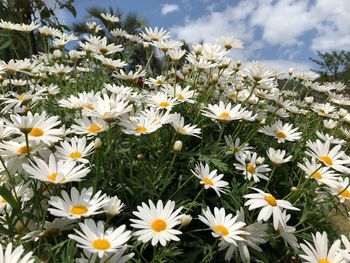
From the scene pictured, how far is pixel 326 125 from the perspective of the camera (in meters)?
2.92

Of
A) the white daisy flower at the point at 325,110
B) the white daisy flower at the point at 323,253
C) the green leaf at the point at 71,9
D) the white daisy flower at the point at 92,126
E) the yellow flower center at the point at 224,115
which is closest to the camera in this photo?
the white daisy flower at the point at 323,253

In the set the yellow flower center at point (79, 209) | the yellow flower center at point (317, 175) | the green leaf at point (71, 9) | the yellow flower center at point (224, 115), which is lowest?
the yellow flower center at point (79, 209)

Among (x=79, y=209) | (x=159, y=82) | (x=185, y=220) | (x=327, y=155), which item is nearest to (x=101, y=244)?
(x=79, y=209)

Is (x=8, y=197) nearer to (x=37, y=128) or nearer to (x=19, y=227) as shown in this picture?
(x=19, y=227)

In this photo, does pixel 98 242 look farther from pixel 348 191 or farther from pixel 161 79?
pixel 161 79

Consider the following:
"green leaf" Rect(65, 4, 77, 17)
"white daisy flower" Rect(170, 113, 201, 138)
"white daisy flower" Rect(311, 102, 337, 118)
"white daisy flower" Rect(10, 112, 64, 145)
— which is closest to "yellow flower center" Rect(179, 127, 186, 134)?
"white daisy flower" Rect(170, 113, 201, 138)

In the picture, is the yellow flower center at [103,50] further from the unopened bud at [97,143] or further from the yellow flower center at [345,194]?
the yellow flower center at [345,194]

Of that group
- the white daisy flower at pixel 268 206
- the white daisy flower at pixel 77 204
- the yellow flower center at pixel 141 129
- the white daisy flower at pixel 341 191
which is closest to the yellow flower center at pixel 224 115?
the yellow flower center at pixel 141 129

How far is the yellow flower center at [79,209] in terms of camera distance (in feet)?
4.36

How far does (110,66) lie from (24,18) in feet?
5.80

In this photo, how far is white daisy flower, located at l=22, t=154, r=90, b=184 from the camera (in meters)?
1.36

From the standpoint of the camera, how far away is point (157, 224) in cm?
142

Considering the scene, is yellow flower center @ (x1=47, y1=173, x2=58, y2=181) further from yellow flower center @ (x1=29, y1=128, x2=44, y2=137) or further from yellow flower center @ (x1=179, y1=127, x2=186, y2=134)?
yellow flower center @ (x1=179, y1=127, x2=186, y2=134)

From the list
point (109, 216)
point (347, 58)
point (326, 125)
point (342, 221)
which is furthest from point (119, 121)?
point (347, 58)
